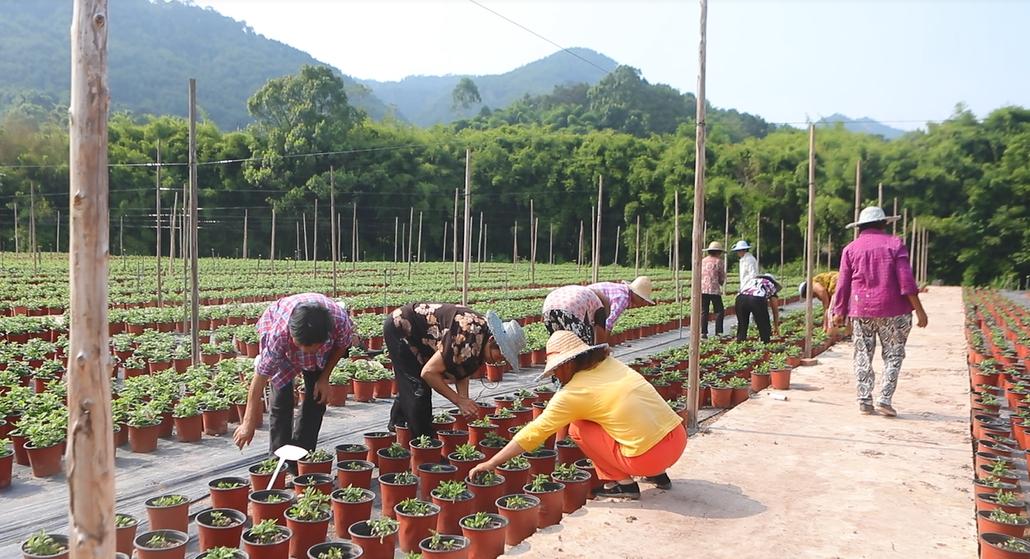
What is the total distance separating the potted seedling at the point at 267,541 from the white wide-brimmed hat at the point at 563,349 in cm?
133

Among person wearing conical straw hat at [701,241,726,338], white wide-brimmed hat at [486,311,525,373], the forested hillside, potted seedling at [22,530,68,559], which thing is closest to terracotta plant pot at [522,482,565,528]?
white wide-brimmed hat at [486,311,525,373]

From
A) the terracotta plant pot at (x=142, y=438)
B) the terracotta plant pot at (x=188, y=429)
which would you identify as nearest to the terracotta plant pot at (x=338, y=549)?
the terracotta plant pot at (x=142, y=438)

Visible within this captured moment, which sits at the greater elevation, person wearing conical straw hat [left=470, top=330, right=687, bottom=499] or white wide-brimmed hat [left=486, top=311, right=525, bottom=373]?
white wide-brimmed hat [left=486, top=311, right=525, bottom=373]

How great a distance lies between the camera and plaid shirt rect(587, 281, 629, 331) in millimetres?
5848

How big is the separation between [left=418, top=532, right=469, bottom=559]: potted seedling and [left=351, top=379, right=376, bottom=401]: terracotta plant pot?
3.67m

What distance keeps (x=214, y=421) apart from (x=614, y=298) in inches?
121

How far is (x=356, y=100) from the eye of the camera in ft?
292

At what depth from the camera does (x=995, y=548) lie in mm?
3111

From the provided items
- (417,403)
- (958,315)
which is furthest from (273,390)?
(958,315)

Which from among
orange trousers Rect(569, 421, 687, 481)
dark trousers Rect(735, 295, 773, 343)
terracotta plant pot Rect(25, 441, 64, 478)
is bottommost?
terracotta plant pot Rect(25, 441, 64, 478)

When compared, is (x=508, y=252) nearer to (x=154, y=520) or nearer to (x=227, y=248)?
(x=227, y=248)

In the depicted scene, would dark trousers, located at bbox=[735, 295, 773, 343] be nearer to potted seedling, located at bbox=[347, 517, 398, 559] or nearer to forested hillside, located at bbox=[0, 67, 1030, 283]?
potted seedling, located at bbox=[347, 517, 398, 559]

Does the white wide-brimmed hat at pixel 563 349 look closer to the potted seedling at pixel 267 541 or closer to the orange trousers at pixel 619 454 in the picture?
the orange trousers at pixel 619 454

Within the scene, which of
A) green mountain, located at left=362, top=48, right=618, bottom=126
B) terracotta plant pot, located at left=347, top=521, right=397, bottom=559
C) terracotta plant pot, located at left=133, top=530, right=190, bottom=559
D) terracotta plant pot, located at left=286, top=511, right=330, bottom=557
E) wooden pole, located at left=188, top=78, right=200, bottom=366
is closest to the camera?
terracotta plant pot, located at left=133, top=530, right=190, bottom=559
